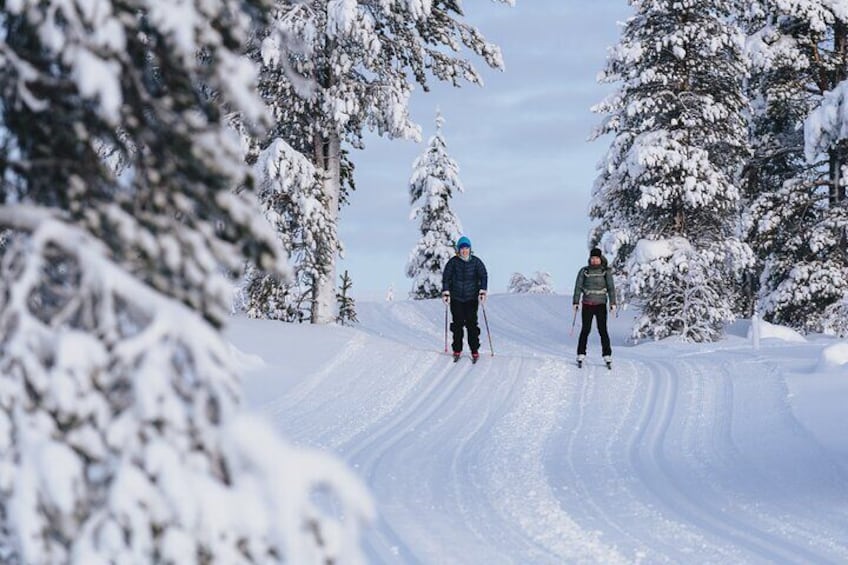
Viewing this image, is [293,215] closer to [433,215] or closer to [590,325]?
[590,325]

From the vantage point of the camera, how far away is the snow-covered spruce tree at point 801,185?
21.4 m

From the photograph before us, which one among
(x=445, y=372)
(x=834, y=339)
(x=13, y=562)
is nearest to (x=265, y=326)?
(x=445, y=372)

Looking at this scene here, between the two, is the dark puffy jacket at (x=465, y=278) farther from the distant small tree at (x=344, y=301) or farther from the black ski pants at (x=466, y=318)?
the distant small tree at (x=344, y=301)

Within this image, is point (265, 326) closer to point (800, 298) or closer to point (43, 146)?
point (800, 298)

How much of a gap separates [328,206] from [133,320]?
1435 cm

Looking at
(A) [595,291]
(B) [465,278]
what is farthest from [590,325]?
(B) [465,278]

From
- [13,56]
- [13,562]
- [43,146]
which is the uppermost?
[13,56]

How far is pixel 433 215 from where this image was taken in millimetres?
40469

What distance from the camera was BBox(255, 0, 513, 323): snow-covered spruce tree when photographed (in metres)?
15.6

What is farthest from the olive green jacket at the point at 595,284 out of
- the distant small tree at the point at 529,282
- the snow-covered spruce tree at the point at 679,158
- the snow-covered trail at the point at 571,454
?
the distant small tree at the point at 529,282

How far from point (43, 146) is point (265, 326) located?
1394 cm

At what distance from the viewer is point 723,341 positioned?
21547 mm

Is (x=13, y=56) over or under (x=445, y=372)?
over

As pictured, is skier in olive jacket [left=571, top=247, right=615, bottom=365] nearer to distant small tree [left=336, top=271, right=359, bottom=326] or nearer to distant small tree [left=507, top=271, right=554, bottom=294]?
distant small tree [left=336, top=271, right=359, bottom=326]
